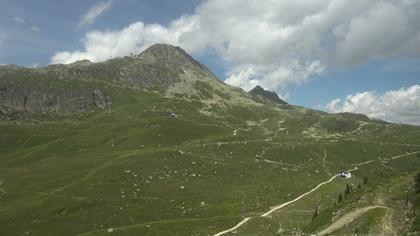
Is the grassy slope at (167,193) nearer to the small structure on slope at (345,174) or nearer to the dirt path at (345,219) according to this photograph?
the small structure on slope at (345,174)

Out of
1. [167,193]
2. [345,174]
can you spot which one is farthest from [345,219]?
[345,174]

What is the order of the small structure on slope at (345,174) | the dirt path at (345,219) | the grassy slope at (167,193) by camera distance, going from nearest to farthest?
the dirt path at (345,219) → the grassy slope at (167,193) → the small structure on slope at (345,174)

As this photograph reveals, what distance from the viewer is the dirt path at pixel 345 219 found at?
2384 inches

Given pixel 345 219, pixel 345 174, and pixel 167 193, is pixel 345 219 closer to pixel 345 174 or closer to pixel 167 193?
pixel 167 193

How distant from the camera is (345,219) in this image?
62750 mm

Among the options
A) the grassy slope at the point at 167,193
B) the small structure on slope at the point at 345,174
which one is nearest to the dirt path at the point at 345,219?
the grassy slope at the point at 167,193

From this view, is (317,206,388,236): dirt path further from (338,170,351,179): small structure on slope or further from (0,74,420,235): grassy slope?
(338,170,351,179): small structure on slope

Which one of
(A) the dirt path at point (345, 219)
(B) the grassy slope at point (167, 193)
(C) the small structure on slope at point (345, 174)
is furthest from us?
(C) the small structure on slope at point (345, 174)

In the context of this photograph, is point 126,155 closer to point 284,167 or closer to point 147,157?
point 147,157

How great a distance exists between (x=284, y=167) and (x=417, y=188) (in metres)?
114

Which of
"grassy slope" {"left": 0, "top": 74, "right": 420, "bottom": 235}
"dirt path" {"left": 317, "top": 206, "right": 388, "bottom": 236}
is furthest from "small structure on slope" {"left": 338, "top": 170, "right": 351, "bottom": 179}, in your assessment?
"dirt path" {"left": 317, "top": 206, "right": 388, "bottom": 236}

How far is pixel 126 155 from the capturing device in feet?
575

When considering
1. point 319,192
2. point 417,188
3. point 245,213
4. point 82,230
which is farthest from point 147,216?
point 417,188

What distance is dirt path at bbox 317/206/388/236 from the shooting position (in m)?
60.6
